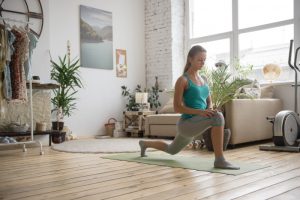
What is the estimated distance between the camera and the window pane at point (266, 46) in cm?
552

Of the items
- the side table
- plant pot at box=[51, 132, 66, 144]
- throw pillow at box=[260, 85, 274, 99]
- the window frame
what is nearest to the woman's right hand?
throw pillow at box=[260, 85, 274, 99]

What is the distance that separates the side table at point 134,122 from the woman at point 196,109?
334 cm

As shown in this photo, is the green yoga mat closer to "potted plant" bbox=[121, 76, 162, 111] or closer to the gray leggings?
the gray leggings

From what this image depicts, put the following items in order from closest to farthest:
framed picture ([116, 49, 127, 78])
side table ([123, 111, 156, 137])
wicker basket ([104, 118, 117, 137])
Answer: side table ([123, 111, 156, 137])
wicker basket ([104, 118, 117, 137])
framed picture ([116, 49, 127, 78])

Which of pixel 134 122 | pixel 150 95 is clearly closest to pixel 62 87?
pixel 134 122

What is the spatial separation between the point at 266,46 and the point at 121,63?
2.73 m

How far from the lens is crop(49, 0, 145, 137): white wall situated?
6.01 meters

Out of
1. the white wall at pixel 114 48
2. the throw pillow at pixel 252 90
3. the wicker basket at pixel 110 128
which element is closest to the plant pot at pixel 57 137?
the white wall at pixel 114 48

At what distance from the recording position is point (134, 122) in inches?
253

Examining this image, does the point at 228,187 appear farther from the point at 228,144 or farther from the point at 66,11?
the point at 66,11

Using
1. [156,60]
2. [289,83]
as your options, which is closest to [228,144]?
[289,83]

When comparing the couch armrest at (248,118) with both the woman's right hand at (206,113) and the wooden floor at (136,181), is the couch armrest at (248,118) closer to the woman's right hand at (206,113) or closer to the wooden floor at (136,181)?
the wooden floor at (136,181)

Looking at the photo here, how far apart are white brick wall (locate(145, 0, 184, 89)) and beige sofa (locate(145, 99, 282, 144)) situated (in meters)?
1.67

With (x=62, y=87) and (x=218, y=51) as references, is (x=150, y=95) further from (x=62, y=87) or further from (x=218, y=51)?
(x=62, y=87)
